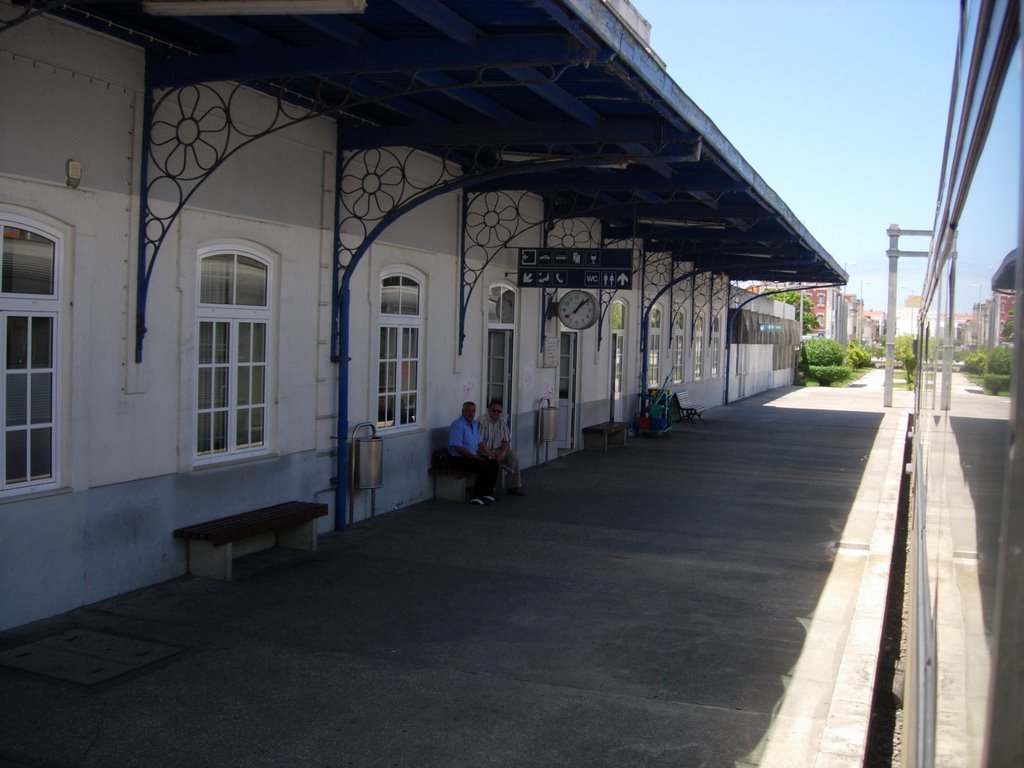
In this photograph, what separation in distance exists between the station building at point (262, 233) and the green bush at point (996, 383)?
4.24 m

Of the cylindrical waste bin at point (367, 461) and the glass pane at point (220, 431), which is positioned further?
the cylindrical waste bin at point (367, 461)

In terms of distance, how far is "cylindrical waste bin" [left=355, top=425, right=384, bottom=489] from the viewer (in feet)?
32.0

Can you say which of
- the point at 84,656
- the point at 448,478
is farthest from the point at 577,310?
the point at 84,656

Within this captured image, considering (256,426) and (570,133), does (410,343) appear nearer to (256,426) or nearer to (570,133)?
(256,426)

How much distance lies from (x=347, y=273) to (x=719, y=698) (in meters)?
5.42

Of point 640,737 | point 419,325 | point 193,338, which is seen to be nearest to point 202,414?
point 193,338

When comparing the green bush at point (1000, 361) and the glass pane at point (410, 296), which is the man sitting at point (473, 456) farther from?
the green bush at point (1000, 361)

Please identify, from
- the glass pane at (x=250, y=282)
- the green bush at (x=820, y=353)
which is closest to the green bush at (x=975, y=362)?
the glass pane at (x=250, y=282)

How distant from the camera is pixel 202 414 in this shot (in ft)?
26.2

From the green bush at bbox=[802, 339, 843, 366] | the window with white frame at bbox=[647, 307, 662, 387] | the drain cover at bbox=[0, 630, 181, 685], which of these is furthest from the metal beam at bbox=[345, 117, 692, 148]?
the green bush at bbox=[802, 339, 843, 366]

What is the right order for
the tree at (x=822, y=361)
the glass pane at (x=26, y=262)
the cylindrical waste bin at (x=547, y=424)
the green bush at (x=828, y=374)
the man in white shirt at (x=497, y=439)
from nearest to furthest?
the glass pane at (x=26, y=262) < the man in white shirt at (x=497, y=439) < the cylindrical waste bin at (x=547, y=424) < the green bush at (x=828, y=374) < the tree at (x=822, y=361)

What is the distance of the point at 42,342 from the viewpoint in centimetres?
652

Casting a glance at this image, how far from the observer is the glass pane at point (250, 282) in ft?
27.4

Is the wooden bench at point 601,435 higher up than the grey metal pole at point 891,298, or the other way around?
the grey metal pole at point 891,298
